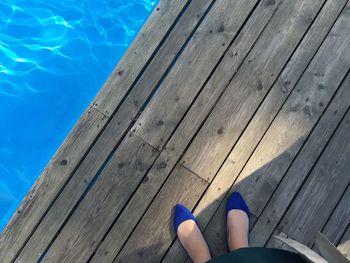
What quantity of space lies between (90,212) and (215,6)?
67.8 inches

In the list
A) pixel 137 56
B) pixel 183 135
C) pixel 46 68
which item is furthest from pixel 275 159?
pixel 46 68

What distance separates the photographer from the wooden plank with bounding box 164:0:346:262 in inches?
101

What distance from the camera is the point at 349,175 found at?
2.61 metres

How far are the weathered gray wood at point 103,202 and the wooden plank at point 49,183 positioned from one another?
0.64 feet

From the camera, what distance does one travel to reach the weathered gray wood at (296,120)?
8.53 ft

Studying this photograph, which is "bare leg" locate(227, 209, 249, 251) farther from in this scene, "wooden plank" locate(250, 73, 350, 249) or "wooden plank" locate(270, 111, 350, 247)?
"wooden plank" locate(270, 111, 350, 247)

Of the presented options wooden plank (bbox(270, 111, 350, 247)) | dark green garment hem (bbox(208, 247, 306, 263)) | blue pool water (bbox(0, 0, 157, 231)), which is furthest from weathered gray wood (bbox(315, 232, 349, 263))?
blue pool water (bbox(0, 0, 157, 231))

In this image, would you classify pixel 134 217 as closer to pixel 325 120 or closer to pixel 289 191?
pixel 289 191

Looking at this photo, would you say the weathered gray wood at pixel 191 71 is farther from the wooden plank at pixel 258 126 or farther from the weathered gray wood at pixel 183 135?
the wooden plank at pixel 258 126

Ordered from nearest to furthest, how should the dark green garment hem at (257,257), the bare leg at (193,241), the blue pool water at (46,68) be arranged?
the dark green garment hem at (257,257), the bare leg at (193,241), the blue pool water at (46,68)

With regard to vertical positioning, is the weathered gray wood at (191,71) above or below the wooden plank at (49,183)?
above

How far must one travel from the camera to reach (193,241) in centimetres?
246

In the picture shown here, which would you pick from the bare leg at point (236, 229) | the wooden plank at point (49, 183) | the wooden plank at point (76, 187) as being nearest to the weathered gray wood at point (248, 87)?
the bare leg at point (236, 229)

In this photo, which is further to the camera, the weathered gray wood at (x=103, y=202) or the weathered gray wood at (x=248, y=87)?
the weathered gray wood at (x=248, y=87)
